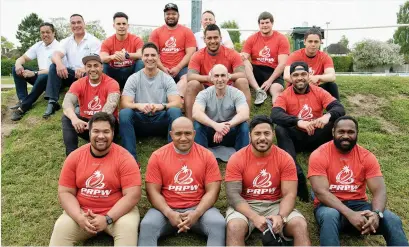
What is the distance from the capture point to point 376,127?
24.5ft

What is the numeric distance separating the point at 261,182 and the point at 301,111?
5.57 ft

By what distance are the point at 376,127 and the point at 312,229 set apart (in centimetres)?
347

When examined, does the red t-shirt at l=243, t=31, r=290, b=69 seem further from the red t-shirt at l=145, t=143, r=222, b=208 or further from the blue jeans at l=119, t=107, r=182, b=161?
the red t-shirt at l=145, t=143, r=222, b=208

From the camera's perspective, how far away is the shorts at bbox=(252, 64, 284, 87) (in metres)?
7.80

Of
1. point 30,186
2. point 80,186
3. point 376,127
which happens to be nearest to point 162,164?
point 80,186

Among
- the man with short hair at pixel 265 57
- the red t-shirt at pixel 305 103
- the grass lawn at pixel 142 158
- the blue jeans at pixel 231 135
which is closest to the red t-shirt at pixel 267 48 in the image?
the man with short hair at pixel 265 57

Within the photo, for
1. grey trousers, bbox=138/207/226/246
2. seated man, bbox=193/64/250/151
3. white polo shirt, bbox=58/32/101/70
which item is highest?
white polo shirt, bbox=58/32/101/70

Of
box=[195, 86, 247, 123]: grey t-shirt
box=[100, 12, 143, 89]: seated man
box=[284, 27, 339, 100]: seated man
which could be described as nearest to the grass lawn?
box=[195, 86, 247, 123]: grey t-shirt

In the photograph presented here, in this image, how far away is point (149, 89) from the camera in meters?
6.18

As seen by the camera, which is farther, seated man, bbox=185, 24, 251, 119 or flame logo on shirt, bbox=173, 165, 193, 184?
seated man, bbox=185, 24, 251, 119

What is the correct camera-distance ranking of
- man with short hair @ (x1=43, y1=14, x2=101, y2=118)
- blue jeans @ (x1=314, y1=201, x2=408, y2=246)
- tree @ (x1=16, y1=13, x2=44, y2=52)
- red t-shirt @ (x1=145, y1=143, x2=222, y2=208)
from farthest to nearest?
tree @ (x1=16, y1=13, x2=44, y2=52) < man with short hair @ (x1=43, y1=14, x2=101, y2=118) < red t-shirt @ (x1=145, y1=143, x2=222, y2=208) < blue jeans @ (x1=314, y1=201, x2=408, y2=246)

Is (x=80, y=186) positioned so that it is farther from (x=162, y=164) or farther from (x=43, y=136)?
(x=43, y=136)

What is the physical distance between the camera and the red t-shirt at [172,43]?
7.69 metres

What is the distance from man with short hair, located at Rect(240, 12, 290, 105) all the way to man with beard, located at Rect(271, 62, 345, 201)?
175 centimetres
